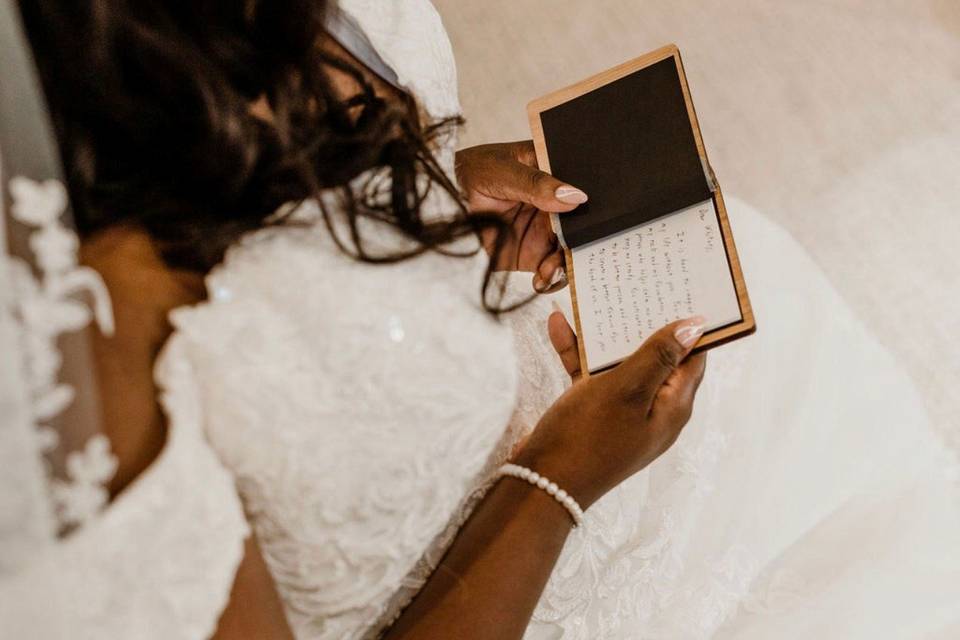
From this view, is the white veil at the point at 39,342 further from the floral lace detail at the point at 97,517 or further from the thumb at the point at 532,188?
the thumb at the point at 532,188

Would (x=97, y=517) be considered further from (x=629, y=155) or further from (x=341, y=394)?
(x=629, y=155)

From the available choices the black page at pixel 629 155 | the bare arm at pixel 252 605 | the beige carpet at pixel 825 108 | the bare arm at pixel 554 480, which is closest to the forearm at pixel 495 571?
the bare arm at pixel 554 480

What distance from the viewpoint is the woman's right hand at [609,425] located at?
708 millimetres

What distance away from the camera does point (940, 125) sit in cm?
149

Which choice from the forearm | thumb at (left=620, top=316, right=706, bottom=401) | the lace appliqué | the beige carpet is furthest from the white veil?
the beige carpet

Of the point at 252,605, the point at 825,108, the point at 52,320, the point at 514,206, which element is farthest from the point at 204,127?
the point at 825,108

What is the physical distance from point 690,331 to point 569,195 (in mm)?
196

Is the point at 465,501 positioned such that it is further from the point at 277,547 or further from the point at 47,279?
the point at 47,279

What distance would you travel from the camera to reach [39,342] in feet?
1.39

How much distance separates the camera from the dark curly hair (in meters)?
0.49

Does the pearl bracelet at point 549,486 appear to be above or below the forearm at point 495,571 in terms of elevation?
above

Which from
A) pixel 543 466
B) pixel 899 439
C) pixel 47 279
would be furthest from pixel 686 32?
pixel 47 279

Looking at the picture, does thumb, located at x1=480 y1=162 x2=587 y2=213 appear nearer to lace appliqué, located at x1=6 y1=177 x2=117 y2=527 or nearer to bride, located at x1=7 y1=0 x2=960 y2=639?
bride, located at x1=7 y1=0 x2=960 y2=639

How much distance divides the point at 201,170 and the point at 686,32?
140 centimetres
